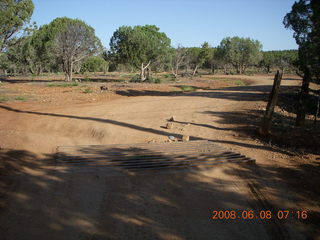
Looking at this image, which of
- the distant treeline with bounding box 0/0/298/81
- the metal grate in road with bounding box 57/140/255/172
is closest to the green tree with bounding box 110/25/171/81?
the distant treeline with bounding box 0/0/298/81

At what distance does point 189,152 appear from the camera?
6.30 metres

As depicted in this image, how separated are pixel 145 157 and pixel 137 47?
85.7 feet

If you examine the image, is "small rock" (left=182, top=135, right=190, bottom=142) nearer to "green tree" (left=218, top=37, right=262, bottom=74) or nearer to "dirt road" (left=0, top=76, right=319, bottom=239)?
"dirt road" (left=0, top=76, right=319, bottom=239)

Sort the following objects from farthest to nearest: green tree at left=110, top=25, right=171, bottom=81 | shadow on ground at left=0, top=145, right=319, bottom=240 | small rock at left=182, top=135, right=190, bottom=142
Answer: green tree at left=110, top=25, right=171, bottom=81 → small rock at left=182, top=135, right=190, bottom=142 → shadow on ground at left=0, top=145, right=319, bottom=240

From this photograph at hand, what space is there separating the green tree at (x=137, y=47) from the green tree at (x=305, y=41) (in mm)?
20055

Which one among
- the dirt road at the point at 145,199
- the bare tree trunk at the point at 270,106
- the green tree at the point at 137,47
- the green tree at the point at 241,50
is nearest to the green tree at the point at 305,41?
the bare tree trunk at the point at 270,106

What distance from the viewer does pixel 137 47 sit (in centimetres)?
3016

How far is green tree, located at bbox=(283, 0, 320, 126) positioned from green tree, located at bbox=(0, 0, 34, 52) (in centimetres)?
2117

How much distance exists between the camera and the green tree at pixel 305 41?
815 centimetres

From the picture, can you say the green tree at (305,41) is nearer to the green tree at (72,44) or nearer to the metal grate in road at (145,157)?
the metal grate in road at (145,157)

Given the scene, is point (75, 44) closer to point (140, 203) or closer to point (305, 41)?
point (305, 41)

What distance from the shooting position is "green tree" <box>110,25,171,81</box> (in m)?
30.0

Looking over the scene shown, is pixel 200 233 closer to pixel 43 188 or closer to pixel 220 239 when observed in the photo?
pixel 220 239

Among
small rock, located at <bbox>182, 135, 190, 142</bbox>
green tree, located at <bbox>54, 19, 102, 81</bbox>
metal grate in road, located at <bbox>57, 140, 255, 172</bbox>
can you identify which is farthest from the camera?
green tree, located at <bbox>54, 19, 102, 81</bbox>
